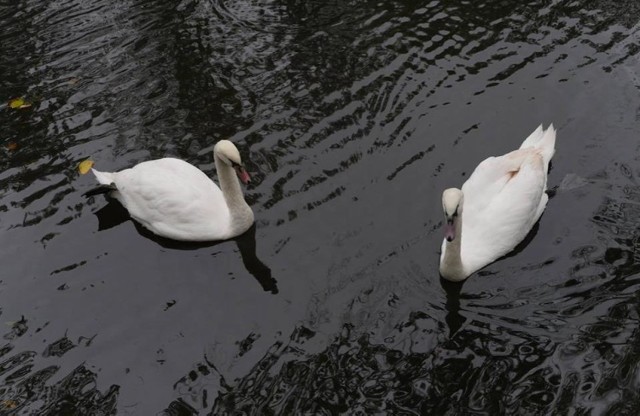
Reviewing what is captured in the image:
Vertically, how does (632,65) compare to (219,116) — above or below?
below

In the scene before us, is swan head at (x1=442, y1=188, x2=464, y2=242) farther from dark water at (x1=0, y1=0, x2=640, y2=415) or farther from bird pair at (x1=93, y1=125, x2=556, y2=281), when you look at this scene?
dark water at (x1=0, y1=0, x2=640, y2=415)

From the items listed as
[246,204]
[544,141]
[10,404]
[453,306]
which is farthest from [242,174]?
[544,141]

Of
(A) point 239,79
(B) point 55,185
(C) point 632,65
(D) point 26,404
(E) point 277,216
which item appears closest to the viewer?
(D) point 26,404

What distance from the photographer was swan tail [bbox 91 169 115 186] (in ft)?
29.6

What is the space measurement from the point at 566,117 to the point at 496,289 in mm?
3346

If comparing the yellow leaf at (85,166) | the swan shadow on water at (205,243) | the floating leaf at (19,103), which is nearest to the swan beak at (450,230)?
the swan shadow on water at (205,243)

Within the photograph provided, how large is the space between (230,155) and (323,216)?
1.40 m

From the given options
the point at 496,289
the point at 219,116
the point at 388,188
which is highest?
the point at 219,116

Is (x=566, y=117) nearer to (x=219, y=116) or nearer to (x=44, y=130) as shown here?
(x=219, y=116)

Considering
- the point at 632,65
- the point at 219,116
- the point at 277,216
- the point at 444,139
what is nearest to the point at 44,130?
the point at 219,116

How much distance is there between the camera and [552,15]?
1181 centimetres

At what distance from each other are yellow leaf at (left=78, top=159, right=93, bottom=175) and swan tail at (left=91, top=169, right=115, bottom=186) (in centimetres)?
61

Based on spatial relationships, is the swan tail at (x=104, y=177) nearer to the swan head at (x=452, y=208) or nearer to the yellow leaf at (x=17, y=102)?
the yellow leaf at (x=17, y=102)

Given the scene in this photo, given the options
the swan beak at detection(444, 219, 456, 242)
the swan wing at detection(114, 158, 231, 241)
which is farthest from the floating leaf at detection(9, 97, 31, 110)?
the swan beak at detection(444, 219, 456, 242)
